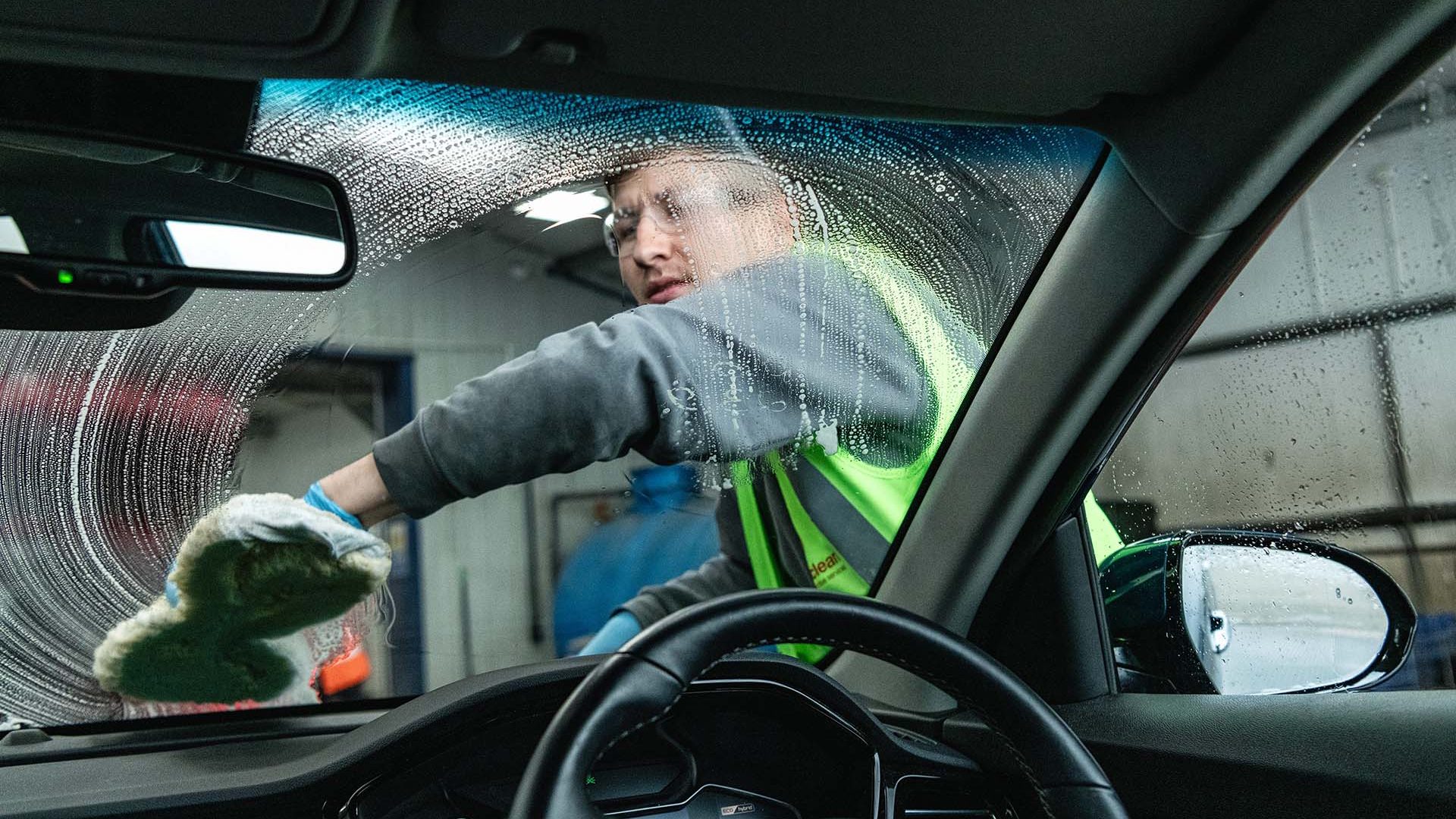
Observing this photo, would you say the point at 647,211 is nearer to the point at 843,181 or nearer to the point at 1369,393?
the point at 843,181

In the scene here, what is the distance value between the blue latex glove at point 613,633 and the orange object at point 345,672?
52 cm

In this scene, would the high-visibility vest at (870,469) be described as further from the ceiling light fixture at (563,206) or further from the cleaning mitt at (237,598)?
the cleaning mitt at (237,598)

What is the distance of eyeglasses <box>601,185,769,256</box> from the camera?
2379 millimetres

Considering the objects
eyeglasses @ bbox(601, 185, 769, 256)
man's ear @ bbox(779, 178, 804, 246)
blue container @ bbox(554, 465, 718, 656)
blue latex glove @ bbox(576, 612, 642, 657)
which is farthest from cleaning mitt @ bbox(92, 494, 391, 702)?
man's ear @ bbox(779, 178, 804, 246)

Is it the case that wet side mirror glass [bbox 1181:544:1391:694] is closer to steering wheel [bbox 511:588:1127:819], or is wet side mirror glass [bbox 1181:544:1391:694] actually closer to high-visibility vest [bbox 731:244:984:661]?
high-visibility vest [bbox 731:244:984:661]

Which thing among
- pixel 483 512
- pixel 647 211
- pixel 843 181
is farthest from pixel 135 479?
pixel 843 181

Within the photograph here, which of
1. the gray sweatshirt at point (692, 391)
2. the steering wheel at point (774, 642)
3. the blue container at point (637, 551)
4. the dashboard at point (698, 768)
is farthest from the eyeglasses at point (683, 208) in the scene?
the steering wheel at point (774, 642)

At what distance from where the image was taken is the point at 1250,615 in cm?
228

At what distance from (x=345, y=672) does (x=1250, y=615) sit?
1.92m

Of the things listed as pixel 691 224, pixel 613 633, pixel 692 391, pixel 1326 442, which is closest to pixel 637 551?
pixel 613 633

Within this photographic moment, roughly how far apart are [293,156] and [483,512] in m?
0.88

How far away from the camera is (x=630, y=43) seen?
5.65 feet

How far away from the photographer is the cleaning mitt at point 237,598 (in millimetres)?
2381

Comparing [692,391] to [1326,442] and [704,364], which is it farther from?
[1326,442]
